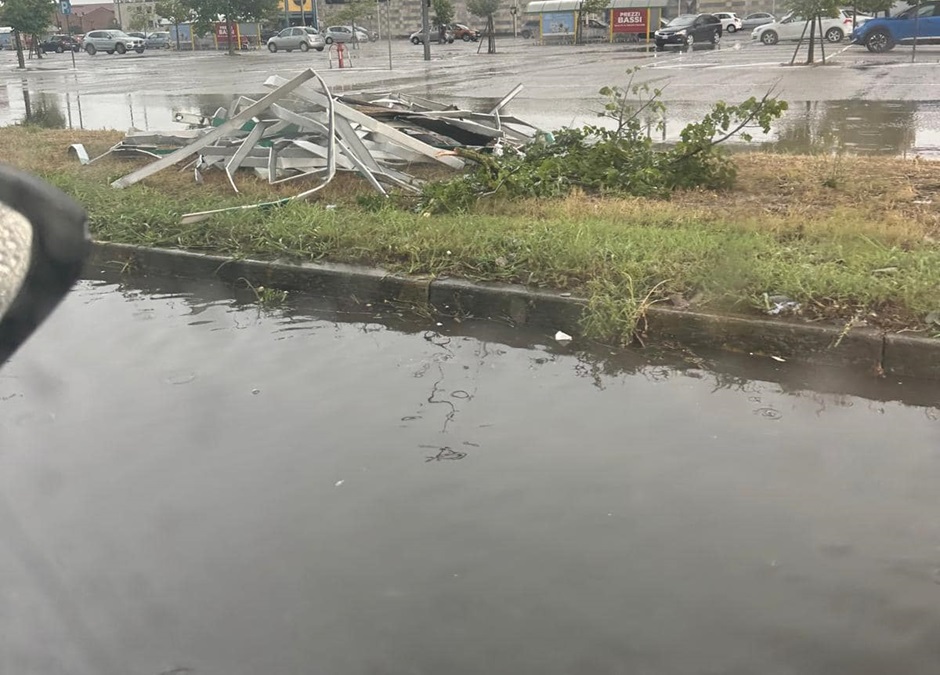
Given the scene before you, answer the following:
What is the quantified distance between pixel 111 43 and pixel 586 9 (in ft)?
116

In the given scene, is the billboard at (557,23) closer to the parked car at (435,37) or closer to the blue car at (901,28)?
the parked car at (435,37)

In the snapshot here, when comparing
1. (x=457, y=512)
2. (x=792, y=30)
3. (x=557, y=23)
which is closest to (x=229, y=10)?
(x=557, y=23)

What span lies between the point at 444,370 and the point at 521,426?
0.80 m

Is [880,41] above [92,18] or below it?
below

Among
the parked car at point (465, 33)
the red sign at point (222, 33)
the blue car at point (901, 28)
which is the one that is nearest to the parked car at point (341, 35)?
the red sign at point (222, 33)

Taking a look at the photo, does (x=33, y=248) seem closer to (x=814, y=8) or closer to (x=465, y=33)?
(x=814, y=8)

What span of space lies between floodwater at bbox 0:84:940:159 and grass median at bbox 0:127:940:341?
2.97 meters

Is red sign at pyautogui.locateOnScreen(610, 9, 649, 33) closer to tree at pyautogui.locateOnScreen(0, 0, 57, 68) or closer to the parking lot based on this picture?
the parking lot

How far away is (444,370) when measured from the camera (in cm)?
489

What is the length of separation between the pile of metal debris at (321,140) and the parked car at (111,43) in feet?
205

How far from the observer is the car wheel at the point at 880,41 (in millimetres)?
33281

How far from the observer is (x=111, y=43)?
65.6 meters

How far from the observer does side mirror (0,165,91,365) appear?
163 cm

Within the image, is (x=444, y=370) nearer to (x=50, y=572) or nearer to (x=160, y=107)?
(x=50, y=572)
